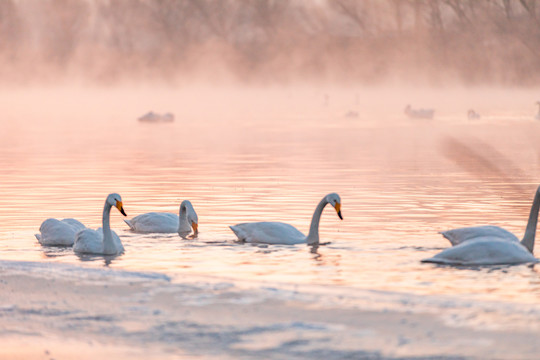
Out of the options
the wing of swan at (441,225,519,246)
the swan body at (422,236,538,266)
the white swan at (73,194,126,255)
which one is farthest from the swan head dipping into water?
the swan body at (422,236,538,266)

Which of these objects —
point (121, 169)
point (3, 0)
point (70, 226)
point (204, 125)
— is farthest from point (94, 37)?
point (70, 226)

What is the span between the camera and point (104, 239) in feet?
40.3

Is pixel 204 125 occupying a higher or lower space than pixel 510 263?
higher

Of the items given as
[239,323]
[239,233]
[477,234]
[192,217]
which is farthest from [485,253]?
[192,217]

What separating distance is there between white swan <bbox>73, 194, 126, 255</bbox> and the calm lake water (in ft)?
0.62

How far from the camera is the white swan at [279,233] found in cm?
1304

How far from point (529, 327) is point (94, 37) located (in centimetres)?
15853

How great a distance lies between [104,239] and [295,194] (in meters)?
7.16

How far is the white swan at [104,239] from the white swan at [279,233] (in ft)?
5.02

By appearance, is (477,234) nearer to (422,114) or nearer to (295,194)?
(295,194)

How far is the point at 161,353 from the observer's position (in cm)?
757

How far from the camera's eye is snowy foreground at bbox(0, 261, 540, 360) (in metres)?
7.57

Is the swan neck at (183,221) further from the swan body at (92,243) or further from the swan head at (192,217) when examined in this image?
the swan body at (92,243)

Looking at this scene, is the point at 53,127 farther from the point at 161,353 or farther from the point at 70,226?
the point at 161,353
